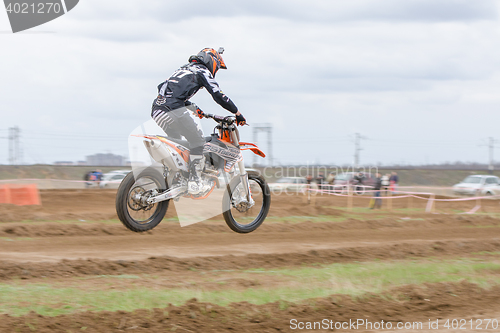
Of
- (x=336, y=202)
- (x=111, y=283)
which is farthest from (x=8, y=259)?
(x=336, y=202)

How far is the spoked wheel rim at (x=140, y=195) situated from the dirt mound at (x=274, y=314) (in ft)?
5.83

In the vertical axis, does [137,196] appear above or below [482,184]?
above

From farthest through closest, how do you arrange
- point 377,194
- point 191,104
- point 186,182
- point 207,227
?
point 377,194
point 207,227
point 191,104
point 186,182

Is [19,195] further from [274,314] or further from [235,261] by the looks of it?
[274,314]

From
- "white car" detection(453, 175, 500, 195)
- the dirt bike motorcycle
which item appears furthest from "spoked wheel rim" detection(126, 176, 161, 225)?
"white car" detection(453, 175, 500, 195)

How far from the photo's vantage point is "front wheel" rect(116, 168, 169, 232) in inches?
265

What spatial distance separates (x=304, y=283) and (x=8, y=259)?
4.41 m

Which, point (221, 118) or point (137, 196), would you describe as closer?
point (137, 196)

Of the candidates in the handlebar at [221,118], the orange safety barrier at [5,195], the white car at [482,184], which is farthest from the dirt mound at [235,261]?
the white car at [482,184]

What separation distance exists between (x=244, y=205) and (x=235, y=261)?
0.97 m

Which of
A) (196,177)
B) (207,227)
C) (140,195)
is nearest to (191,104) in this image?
(196,177)

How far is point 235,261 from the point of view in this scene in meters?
8.12

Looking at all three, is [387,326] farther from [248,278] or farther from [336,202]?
[336,202]

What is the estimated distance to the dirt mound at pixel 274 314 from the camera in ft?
16.4
